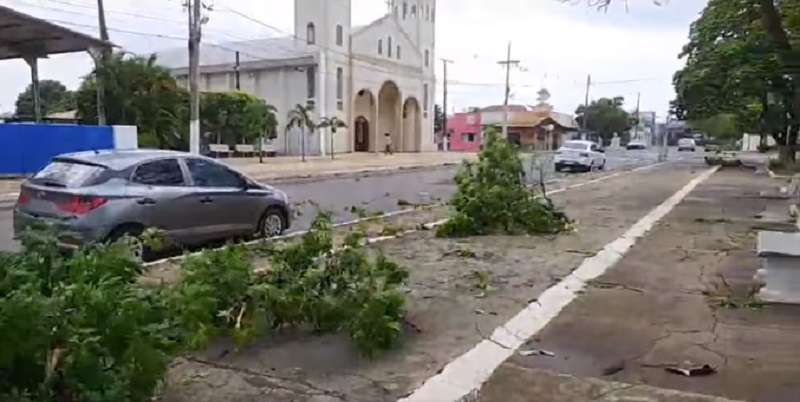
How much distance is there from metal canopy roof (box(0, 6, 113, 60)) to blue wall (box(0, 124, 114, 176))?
12.8 feet

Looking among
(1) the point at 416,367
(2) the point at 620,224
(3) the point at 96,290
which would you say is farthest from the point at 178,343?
(2) the point at 620,224

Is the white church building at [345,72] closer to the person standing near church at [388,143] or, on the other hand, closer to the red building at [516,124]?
the person standing near church at [388,143]

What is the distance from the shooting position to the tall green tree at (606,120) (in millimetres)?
118000

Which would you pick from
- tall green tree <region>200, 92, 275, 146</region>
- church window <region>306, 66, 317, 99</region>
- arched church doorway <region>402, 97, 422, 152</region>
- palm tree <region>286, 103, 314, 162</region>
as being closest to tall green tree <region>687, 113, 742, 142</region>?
arched church doorway <region>402, 97, 422, 152</region>

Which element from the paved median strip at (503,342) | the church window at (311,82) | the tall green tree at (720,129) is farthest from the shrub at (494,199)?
the tall green tree at (720,129)

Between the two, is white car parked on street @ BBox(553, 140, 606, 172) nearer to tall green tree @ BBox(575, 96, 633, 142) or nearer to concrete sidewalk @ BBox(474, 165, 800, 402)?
concrete sidewalk @ BBox(474, 165, 800, 402)

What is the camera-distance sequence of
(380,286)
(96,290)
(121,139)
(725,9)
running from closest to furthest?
1. (96,290)
2. (380,286)
3. (725,9)
4. (121,139)

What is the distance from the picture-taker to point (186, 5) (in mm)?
31047

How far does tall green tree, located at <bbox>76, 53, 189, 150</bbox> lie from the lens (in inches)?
1389

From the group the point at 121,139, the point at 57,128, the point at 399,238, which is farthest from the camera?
the point at 121,139

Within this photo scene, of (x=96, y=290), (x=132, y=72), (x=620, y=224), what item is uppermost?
(x=132, y=72)

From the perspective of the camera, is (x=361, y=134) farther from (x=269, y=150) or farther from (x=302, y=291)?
(x=302, y=291)

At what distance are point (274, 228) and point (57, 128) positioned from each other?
692 inches

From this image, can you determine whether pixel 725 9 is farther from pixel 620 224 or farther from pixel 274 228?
pixel 274 228
